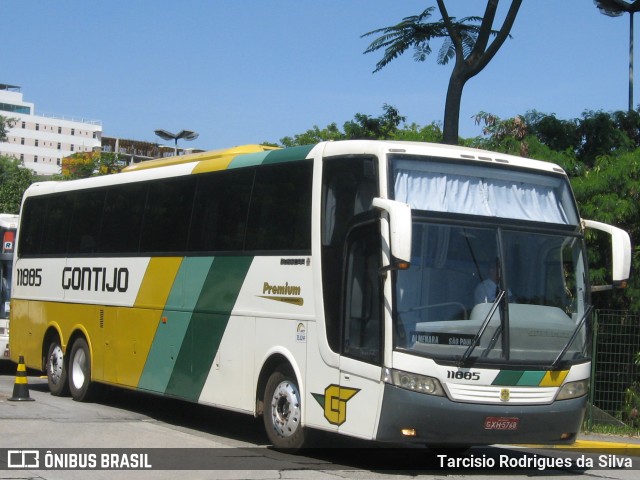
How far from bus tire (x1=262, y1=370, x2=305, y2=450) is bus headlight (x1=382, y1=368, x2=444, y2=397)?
1751 mm

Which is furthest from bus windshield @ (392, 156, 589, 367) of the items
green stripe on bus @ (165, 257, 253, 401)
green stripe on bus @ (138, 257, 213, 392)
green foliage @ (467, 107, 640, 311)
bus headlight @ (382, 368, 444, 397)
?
green foliage @ (467, 107, 640, 311)

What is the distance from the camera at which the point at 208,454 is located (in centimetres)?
1161

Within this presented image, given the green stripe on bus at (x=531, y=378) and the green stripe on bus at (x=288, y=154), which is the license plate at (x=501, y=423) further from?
the green stripe on bus at (x=288, y=154)

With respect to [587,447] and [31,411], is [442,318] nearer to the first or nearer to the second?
[587,447]

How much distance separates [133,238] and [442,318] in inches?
269

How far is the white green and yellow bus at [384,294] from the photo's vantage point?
10445mm

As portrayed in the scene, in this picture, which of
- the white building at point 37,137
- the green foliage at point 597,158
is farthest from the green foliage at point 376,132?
the white building at point 37,137

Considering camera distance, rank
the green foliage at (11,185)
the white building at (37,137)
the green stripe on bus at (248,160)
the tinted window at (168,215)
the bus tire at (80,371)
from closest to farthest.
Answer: the green stripe on bus at (248,160)
the tinted window at (168,215)
the bus tire at (80,371)
the green foliage at (11,185)
the white building at (37,137)

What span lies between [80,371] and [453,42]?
8595mm

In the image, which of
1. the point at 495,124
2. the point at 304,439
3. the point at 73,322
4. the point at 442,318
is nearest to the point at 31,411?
the point at 73,322

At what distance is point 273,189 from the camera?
1284cm

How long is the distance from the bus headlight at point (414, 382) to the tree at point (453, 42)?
891 centimetres

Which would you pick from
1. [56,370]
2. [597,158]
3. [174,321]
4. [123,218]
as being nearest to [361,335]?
[174,321]

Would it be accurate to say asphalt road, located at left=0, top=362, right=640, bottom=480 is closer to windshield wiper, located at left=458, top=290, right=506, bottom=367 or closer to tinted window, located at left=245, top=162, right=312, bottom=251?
windshield wiper, located at left=458, top=290, right=506, bottom=367
